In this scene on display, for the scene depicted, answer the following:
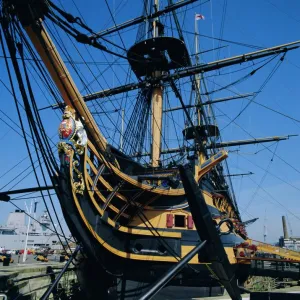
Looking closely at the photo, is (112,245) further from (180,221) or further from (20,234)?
(20,234)

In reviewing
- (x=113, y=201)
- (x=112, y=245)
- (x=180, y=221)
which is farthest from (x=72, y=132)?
(x=180, y=221)

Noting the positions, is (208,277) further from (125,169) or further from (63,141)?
(63,141)

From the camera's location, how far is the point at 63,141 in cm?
747

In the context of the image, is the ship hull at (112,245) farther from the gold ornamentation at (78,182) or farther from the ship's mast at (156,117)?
the ship's mast at (156,117)

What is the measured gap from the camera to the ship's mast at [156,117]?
13.6 meters

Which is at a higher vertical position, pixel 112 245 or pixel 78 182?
pixel 78 182

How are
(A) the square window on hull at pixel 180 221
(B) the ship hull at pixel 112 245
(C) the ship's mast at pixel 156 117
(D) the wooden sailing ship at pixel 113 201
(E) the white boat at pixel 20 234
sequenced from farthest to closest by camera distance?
(E) the white boat at pixel 20 234 < (C) the ship's mast at pixel 156 117 < (A) the square window on hull at pixel 180 221 < (B) the ship hull at pixel 112 245 < (D) the wooden sailing ship at pixel 113 201

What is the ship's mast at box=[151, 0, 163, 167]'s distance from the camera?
13.6m

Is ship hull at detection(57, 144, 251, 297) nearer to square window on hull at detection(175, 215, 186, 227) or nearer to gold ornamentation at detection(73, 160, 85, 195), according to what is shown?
gold ornamentation at detection(73, 160, 85, 195)

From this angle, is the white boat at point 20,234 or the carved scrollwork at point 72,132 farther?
the white boat at point 20,234

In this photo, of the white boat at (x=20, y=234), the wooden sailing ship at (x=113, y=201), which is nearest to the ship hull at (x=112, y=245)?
the wooden sailing ship at (x=113, y=201)

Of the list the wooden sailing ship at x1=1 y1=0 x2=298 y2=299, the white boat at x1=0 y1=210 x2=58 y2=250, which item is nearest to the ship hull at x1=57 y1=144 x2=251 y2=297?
the wooden sailing ship at x1=1 y1=0 x2=298 y2=299

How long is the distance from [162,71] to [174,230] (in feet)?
31.7

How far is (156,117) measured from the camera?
48.7ft
